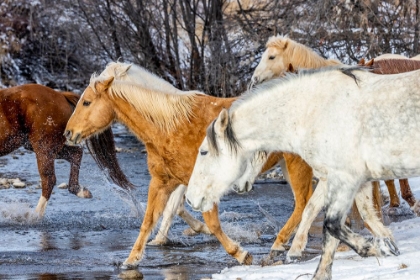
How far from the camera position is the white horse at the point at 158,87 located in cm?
702

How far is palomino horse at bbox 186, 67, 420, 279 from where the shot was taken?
4.98m

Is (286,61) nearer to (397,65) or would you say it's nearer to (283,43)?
(283,43)

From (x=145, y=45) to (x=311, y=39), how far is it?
4.23 metres

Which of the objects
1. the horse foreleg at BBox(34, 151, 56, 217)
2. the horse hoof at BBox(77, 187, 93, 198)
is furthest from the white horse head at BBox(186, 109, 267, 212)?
the horse hoof at BBox(77, 187, 93, 198)

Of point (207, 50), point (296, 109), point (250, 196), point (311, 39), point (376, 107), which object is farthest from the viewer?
point (207, 50)

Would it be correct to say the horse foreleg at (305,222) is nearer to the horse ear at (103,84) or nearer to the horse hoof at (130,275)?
the horse hoof at (130,275)

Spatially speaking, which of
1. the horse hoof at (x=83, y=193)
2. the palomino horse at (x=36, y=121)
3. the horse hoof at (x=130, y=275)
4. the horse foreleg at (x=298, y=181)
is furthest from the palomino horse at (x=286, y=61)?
the horse hoof at (x=130, y=275)

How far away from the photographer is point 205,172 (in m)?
5.66

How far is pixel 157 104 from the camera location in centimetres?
682

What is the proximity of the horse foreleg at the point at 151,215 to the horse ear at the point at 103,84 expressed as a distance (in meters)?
0.92

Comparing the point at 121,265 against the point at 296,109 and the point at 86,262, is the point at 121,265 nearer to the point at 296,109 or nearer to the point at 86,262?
the point at 86,262

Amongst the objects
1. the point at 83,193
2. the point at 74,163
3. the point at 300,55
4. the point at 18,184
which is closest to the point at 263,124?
the point at 300,55

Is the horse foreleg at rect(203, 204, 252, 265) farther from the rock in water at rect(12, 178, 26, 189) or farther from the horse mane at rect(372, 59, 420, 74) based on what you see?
the rock in water at rect(12, 178, 26, 189)

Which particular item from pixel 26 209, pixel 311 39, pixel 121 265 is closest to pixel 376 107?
pixel 121 265
